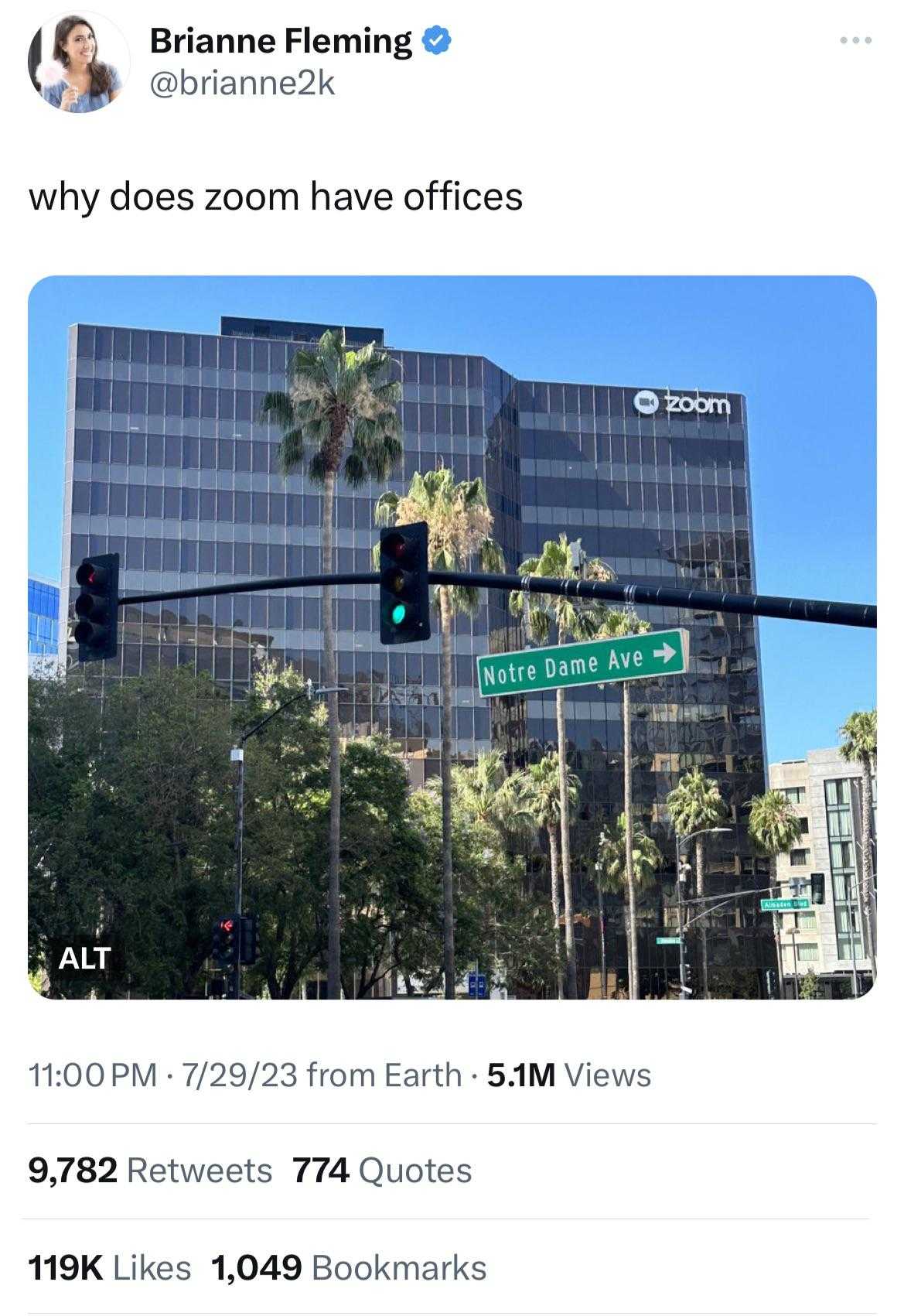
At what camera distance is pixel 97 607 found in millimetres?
13133

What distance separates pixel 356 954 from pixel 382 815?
534 centimetres

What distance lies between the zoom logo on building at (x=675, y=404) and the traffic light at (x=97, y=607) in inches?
3748

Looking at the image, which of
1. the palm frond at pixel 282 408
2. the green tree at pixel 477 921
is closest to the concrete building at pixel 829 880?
the green tree at pixel 477 921

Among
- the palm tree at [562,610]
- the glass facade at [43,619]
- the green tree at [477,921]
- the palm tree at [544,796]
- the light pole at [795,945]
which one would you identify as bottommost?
the light pole at [795,945]

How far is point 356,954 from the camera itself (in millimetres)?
50656

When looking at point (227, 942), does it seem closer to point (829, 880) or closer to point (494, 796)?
point (494, 796)

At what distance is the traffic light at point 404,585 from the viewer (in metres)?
12.0

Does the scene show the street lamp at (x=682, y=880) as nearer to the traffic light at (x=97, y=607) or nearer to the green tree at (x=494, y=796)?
the green tree at (x=494, y=796)

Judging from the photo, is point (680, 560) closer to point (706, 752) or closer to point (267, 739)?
point (706, 752)

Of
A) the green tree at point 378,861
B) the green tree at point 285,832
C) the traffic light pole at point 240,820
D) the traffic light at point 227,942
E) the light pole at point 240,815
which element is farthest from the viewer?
the green tree at point 378,861
